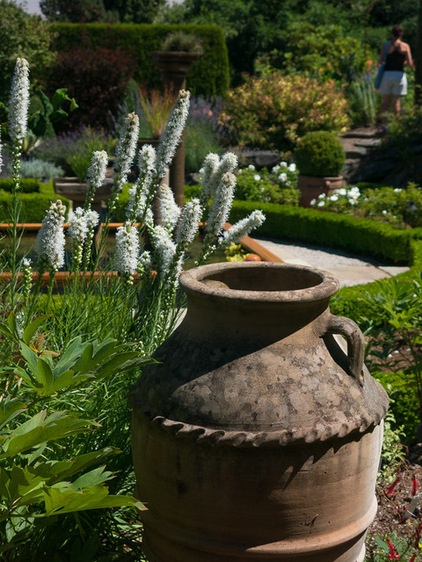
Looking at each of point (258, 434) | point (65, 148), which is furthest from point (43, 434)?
point (65, 148)

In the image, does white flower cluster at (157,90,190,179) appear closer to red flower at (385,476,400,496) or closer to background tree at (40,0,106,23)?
red flower at (385,476,400,496)

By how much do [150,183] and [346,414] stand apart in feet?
5.71

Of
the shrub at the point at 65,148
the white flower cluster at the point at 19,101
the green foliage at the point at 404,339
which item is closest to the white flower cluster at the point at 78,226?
the white flower cluster at the point at 19,101

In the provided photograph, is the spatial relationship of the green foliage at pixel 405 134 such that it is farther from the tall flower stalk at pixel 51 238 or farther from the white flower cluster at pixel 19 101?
the tall flower stalk at pixel 51 238

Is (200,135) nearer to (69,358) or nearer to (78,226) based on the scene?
(78,226)

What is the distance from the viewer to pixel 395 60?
55.7ft

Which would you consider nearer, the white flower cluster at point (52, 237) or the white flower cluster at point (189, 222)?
the white flower cluster at point (52, 237)

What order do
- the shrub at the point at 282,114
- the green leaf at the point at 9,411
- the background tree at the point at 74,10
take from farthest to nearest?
the background tree at the point at 74,10 < the shrub at the point at 282,114 < the green leaf at the point at 9,411

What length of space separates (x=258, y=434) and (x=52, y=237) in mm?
1192

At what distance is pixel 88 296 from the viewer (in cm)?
380

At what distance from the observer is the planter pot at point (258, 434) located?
2.67 metres

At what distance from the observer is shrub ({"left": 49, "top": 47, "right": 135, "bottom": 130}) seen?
18.5 meters

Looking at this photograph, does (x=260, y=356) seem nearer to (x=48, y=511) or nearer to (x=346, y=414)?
(x=346, y=414)

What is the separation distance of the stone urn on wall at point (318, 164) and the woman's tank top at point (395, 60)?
4.85m
